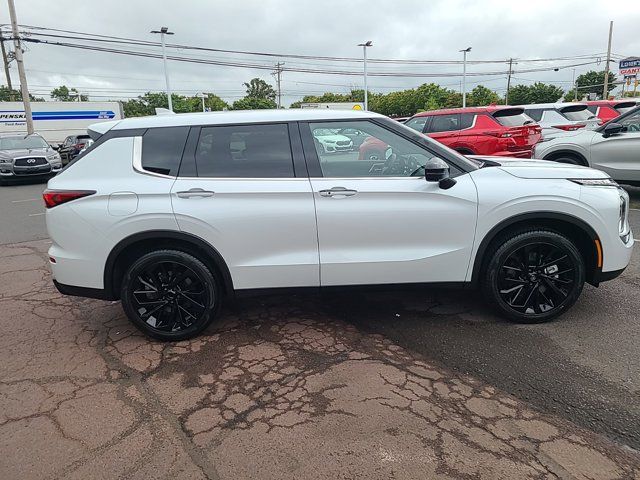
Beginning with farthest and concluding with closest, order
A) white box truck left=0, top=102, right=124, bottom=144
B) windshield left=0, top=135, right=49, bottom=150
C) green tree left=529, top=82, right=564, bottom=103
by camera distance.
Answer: green tree left=529, top=82, right=564, bottom=103
white box truck left=0, top=102, right=124, bottom=144
windshield left=0, top=135, right=49, bottom=150

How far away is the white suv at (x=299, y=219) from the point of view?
351cm

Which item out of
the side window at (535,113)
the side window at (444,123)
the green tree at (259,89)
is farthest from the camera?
the green tree at (259,89)

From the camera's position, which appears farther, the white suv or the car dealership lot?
the white suv

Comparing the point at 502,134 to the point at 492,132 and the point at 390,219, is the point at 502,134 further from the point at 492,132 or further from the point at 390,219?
the point at 390,219

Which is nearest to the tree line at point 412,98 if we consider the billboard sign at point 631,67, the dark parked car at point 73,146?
the billboard sign at point 631,67

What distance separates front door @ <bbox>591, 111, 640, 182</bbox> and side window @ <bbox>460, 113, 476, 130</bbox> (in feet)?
8.18

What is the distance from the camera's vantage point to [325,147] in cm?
368

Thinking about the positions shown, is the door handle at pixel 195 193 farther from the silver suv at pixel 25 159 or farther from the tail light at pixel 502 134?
the silver suv at pixel 25 159

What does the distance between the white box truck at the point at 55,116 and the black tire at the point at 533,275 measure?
3439cm

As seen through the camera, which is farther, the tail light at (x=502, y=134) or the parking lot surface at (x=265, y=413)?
the tail light at (x=502, y=134)

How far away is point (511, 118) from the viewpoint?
1011 centimetres

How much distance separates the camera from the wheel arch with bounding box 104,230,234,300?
3525 millimetres

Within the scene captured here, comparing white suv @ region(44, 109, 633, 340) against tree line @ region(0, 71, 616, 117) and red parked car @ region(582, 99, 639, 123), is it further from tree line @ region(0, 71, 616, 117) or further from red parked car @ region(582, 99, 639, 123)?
tree line @ region(0, 71, 616, 117)

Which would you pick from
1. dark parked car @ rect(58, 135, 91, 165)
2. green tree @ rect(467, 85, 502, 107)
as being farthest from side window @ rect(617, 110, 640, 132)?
green tree @ rect(467, 85, 502, 107)
